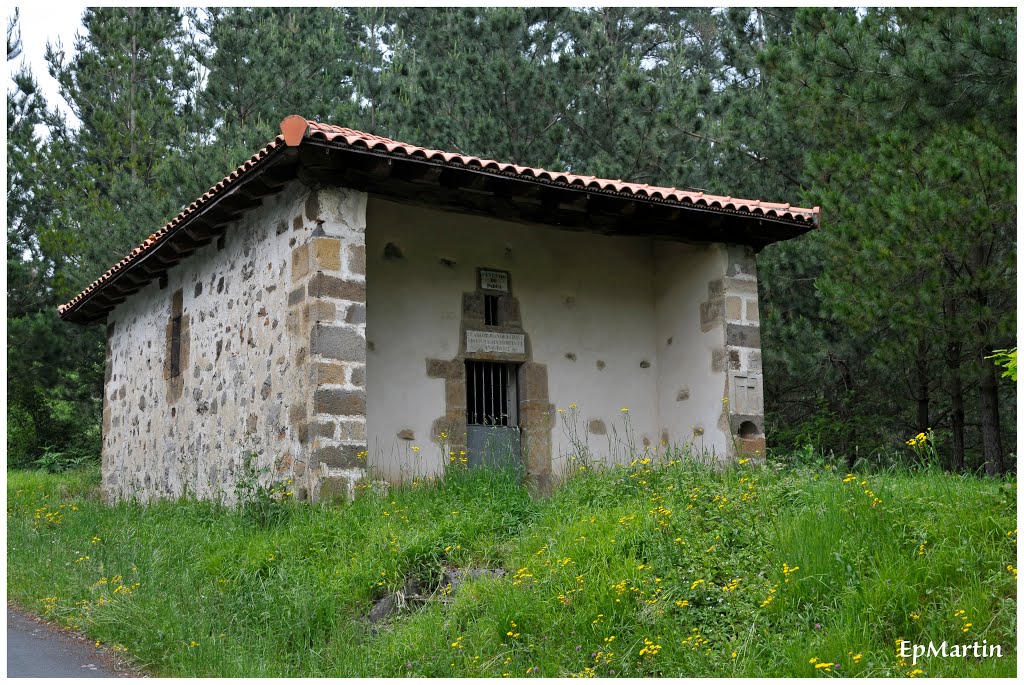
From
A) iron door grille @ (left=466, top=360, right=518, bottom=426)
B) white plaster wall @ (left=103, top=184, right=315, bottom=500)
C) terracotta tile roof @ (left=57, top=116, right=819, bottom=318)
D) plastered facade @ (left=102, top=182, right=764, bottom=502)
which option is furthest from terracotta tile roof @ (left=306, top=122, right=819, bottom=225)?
iron door grille @ (left=466, top=360, right=518, bottom=426)

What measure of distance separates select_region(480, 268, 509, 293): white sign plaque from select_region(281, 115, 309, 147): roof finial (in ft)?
10.2

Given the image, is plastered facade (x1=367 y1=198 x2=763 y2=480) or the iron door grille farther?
the iron door grille

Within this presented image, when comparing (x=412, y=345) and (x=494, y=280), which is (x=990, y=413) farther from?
(x=412, y=345)

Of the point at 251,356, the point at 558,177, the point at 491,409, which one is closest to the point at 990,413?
the point at 491,409

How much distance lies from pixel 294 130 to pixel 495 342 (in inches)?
134

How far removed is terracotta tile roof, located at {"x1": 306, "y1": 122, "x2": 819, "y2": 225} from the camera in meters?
8.28

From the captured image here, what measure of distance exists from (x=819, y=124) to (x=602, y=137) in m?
Result: 3.84

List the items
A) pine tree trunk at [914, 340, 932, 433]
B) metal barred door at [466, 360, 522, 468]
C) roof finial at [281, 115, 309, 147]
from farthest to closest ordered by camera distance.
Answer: pine tree trunk at [914, 340, 932, 433] → metal barred door at [466, 360, 522, 468] → roof finial at [281, 115, 309, 147]

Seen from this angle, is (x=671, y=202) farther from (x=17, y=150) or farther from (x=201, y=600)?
(x=17, y=150)

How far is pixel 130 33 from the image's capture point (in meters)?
21.8

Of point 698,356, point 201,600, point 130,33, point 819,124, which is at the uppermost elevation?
point 130,33

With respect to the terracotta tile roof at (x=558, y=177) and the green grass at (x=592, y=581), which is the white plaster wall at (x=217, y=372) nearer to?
the terracotta tile roof at (x=558, y=177)

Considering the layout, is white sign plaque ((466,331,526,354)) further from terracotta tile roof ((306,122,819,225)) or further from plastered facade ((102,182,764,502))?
terracotta tile roof ((306,122,819,225))

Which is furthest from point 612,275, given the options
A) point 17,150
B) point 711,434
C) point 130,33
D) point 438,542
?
point 130,33
